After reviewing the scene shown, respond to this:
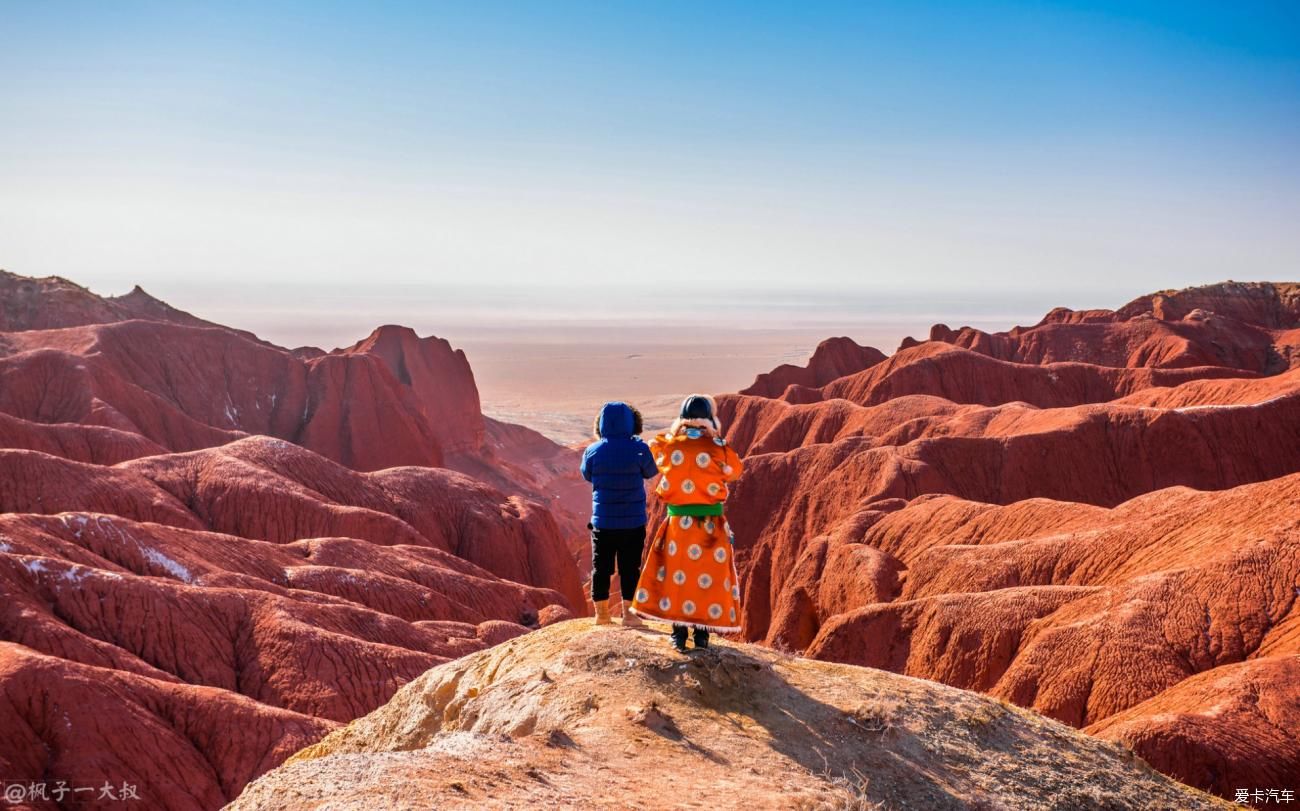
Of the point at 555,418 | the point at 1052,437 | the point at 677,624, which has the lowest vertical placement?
the point at 555,418

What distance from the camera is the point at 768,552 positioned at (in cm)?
4719

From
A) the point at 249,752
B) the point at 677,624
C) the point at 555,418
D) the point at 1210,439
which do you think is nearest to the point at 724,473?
the point at 677,624

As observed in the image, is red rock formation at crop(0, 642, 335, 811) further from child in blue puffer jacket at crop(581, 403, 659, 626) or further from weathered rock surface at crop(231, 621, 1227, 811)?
child in blue puffer jacket at crop(581, 403, 659, 626)

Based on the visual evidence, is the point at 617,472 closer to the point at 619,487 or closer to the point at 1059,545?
the point at 619,487

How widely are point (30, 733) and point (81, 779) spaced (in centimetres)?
126

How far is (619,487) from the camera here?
9055mm

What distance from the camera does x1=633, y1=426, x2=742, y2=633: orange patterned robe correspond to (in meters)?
8.62

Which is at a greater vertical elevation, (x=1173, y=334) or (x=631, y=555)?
(x=1173, y=334)

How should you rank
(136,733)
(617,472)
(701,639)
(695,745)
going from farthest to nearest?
(136,733)
(617,472)
(701,639)
(695,745)

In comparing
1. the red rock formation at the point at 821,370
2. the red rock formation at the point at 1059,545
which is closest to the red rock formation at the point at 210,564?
the red rock formation at the point at 1059,545

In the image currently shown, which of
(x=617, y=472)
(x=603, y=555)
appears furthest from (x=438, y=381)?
(x=617, y=472)

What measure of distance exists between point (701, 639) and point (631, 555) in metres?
0.94

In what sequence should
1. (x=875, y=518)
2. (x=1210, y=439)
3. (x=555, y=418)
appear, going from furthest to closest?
(x=555, y=418) < (x=1210, y=439) < (x=875, y=518)

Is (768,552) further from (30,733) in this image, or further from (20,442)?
(30,733)
